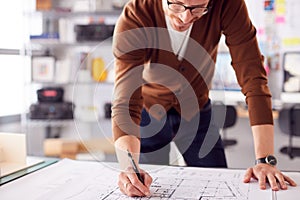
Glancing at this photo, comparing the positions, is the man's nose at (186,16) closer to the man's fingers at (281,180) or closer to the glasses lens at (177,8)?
the glasses lens at (177,8)

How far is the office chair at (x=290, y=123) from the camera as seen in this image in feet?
9.73

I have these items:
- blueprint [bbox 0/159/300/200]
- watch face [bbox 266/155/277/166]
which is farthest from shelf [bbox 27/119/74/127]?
watch face [bbox 266/155/277/166]

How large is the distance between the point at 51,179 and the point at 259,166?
1.87 feet

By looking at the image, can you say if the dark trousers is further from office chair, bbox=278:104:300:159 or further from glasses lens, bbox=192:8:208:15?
office chair, bbox=278:104:300:159

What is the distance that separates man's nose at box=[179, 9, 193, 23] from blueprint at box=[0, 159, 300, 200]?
1.42 ft

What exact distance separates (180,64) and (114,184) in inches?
17.1

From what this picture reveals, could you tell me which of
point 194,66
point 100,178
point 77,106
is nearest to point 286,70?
point 77,106

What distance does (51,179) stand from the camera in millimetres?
1060

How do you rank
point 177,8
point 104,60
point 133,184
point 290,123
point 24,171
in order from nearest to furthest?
point 133,184 < point 177,8 < point 24,171 < point 290,123 < point 104,60

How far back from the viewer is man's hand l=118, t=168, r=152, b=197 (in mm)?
911

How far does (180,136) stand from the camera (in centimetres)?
139

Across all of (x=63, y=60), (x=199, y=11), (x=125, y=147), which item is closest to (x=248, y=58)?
(x=199, y=11)

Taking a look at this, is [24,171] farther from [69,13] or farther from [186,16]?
[69,13]

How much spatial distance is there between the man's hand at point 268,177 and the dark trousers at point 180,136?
0.30 m
